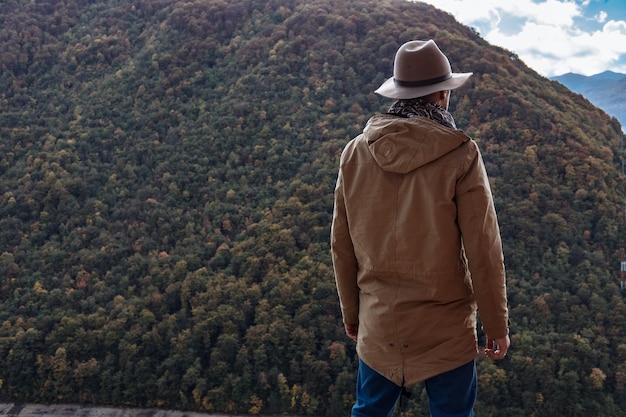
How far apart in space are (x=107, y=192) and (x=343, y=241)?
13.5 m

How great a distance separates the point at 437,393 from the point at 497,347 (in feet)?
0.93

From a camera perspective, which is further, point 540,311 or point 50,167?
point 50,167

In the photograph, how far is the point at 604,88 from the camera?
1700 centimetres

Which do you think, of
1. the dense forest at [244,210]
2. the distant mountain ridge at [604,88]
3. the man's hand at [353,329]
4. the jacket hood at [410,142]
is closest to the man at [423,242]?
the jacket hood at [410,142]

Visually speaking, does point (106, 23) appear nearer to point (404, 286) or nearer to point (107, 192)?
point (107, 192)

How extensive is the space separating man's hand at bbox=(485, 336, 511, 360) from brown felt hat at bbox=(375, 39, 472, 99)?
37.2 inches

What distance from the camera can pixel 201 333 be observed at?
1058 cm

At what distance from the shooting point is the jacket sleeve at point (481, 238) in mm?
1807

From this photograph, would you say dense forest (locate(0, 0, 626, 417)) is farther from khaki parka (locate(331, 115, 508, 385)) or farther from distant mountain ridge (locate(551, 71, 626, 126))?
khaki parka (locate(331, 115, 508, 385))

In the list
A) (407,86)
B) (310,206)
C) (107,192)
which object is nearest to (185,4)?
(107,192)

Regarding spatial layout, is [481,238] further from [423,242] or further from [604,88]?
[604,88]

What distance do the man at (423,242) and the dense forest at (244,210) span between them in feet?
23.5

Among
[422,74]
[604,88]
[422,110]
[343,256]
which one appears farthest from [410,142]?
[604,88]

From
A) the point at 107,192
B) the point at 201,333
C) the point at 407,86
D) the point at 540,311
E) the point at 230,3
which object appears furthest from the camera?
→ the point at 230,3
